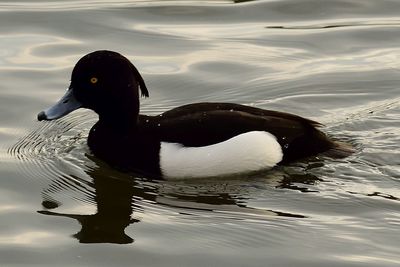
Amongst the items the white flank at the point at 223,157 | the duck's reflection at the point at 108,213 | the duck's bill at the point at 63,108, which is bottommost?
the duck's reflection at the point at 108,213

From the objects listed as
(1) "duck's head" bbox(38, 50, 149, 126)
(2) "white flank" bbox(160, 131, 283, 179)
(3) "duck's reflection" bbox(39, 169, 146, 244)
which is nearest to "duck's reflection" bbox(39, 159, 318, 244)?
(3) "duck's reflection" bbox(39, 169, 146, 244)

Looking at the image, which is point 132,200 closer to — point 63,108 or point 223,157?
point 223,157

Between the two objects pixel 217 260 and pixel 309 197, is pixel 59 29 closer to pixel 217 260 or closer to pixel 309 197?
pixel 309 197

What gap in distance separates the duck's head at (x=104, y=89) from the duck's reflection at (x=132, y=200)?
0.48 meters

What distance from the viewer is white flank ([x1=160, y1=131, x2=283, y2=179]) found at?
8375 millimetres

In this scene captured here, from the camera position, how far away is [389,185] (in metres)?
8.27

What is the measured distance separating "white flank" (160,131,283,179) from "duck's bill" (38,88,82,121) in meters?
0.81

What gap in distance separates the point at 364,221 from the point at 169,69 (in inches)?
147

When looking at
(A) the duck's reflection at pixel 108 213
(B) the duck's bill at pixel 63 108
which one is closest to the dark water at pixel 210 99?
(A) the duck's reflection at pixel 108 213

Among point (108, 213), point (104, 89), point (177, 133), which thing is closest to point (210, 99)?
point (104, 89)

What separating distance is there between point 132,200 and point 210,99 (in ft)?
7.46

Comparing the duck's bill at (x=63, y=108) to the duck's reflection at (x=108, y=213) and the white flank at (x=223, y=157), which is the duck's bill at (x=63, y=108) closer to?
the duck's reflection at (x=108, y=213)

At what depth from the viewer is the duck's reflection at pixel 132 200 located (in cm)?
766

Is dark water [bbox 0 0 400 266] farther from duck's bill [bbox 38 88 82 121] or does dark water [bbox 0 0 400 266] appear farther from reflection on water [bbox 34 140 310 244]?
duck's bill [bbox 38 88 82 121]
